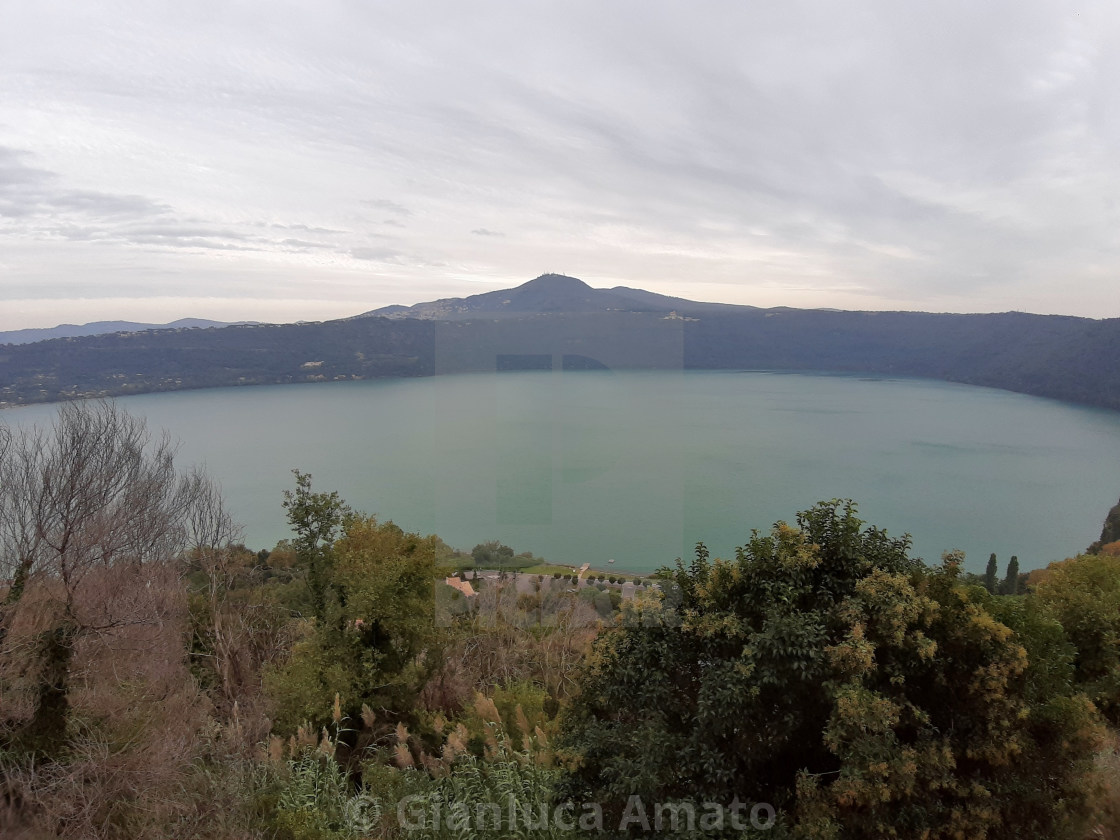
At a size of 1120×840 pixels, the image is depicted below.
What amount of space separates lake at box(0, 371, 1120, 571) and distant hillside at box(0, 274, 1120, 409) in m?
2.41

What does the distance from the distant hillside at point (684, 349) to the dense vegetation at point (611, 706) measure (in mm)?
24751

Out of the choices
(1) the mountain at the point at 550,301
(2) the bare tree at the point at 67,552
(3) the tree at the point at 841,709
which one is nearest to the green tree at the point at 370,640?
(2) the bare tree at the point at 67,552

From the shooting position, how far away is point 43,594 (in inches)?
199

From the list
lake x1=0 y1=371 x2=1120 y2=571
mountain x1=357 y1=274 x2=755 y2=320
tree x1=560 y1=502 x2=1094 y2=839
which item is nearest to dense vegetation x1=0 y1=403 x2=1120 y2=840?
tree x1=560 y1=502 x2=1094 y2=839

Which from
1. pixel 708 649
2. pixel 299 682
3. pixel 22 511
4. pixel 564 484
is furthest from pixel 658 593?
pixel 564 484

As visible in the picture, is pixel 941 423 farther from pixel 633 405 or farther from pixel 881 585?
pixel 881 585

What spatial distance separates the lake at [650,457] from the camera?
1419cm

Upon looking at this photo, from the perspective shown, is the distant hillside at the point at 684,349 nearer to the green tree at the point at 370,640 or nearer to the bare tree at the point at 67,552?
the bare tree at the point at 67,552

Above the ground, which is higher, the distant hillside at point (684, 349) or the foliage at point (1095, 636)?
the distant hillside at point (684, 349)

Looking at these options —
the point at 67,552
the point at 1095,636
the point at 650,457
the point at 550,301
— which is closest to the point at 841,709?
the point at 1095,636

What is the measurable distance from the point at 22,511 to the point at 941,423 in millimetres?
57483

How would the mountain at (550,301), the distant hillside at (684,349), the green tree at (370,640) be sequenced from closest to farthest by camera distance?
the green tree at (370,640)
the mountain at (550,301)
the distant hillside at (684,349)

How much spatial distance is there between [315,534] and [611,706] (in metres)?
4.19

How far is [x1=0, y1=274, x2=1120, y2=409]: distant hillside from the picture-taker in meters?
45.4
